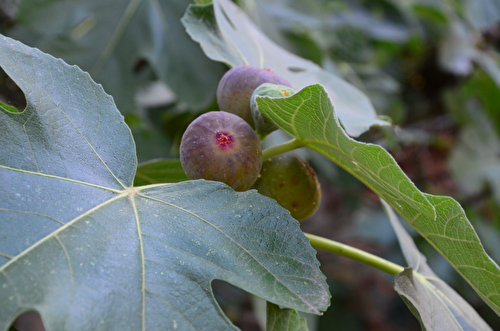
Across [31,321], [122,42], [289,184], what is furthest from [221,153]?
[31,321]

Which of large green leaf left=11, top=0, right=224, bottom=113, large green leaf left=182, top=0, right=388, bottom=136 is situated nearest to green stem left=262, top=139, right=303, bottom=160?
large green leaf left=182, top=0, right=388, bottom=136

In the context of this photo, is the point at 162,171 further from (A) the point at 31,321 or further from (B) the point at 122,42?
(A) the point at 31,321

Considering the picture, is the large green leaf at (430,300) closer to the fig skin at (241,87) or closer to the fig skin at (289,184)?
the fig skin at (289,184)

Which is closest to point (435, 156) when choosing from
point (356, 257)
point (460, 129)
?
point (460, 129)

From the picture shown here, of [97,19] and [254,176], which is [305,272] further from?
[97,19]

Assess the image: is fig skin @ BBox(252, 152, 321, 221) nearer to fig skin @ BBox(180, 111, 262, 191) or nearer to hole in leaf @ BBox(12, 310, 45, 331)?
fig skin @ BBox(180, 111, 262, 191)

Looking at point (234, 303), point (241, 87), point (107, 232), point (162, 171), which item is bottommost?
point (234, 303)

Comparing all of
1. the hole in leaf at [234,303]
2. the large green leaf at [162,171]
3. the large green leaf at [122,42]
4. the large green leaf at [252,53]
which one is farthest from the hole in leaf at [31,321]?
the large green leaf at [252,53]
